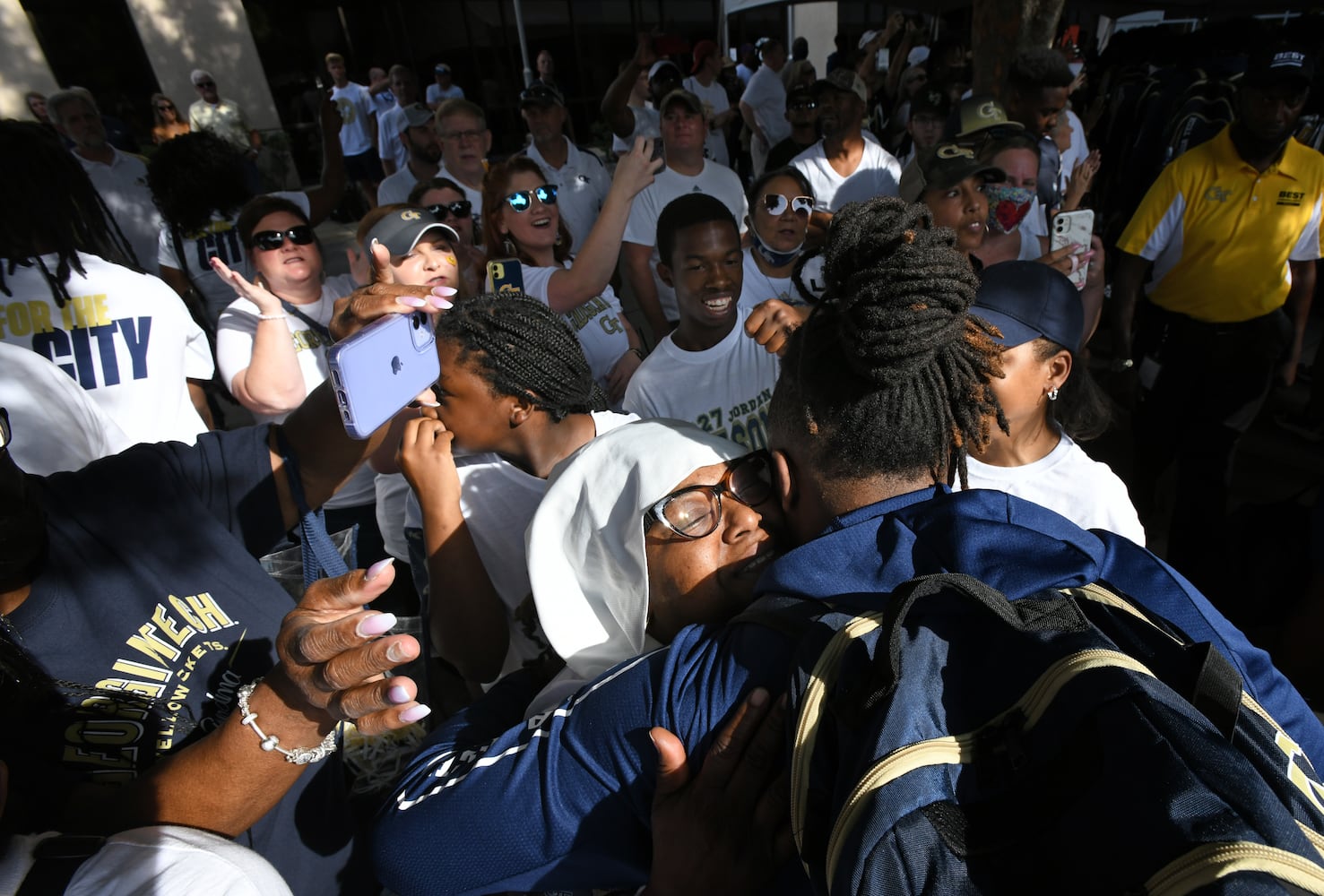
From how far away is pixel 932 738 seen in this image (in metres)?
0.73

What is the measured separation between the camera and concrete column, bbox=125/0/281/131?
11281 mm

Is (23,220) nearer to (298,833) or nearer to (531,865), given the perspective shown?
(298,833)

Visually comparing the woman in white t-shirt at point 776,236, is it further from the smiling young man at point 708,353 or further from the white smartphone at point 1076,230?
the white smartphone at point 1076,230

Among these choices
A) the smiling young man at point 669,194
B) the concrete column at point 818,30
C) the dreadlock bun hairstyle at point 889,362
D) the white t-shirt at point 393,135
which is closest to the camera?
the dreadlock bun hairstyle at point 889,362

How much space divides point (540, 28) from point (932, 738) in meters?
16.4

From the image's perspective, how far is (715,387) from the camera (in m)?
2.55

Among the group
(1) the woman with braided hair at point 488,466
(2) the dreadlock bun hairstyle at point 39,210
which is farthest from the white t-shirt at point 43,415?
(1) the woman with braided hair at point 488,466

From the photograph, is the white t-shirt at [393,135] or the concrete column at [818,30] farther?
the concrete column at [818,30]

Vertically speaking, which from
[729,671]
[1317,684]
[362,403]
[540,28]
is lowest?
[1317,684]

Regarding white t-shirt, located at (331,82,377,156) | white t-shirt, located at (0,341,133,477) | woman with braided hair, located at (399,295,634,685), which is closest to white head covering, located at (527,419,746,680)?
woman with braided hair, located at (399,295,634,685)

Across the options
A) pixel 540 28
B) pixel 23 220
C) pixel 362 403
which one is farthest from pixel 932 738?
pixel 540 28

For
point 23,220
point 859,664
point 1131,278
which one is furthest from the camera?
point 1131,278

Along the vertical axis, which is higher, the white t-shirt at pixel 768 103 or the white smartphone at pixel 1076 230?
the white t-shirt at pixel 768 103

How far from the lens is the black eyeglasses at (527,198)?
3.35 m
